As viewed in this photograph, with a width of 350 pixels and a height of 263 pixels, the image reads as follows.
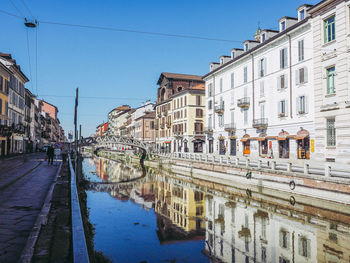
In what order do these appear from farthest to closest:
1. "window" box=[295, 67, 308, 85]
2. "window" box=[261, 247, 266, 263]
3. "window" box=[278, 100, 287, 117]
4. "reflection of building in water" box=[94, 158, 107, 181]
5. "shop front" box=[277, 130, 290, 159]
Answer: "reflection of building in water" box=[94, 158, 107, 181] → "window" box=[278, 100, 287, 117] → "shop front" box=[277, 130, 290, 159] → "window" box=[295, 67, 308, 85] → "window" box=[261, 247, 266, 263]

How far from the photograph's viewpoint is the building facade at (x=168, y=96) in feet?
206

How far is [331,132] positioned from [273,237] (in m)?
13.2

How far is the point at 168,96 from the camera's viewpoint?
63594mm

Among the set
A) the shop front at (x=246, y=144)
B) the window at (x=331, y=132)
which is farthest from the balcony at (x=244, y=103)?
the window at (x=331, y=132)

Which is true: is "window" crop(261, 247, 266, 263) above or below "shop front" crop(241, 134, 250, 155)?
below

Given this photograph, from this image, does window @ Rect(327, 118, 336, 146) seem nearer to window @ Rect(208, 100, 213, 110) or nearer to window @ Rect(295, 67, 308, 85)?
window @ Rect(295, 67, 308, 85)

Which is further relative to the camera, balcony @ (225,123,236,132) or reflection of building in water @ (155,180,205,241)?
balcony @ (225,123,236,132)

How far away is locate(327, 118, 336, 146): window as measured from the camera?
852 inches

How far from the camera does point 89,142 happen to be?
213 feet

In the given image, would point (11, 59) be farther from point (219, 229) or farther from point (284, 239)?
point (284, 239)

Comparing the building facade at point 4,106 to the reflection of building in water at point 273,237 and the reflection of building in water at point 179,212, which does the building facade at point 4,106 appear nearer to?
the reflection of building in water at point 179,212

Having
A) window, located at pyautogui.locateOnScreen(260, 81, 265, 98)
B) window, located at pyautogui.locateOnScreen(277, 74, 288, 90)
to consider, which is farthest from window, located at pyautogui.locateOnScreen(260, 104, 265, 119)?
window, located at pyautogui.locateOnScreen(277, 74, 288, 90)

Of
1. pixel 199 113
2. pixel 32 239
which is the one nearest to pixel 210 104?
pixel 199 113

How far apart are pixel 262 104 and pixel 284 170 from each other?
48.3 ft
